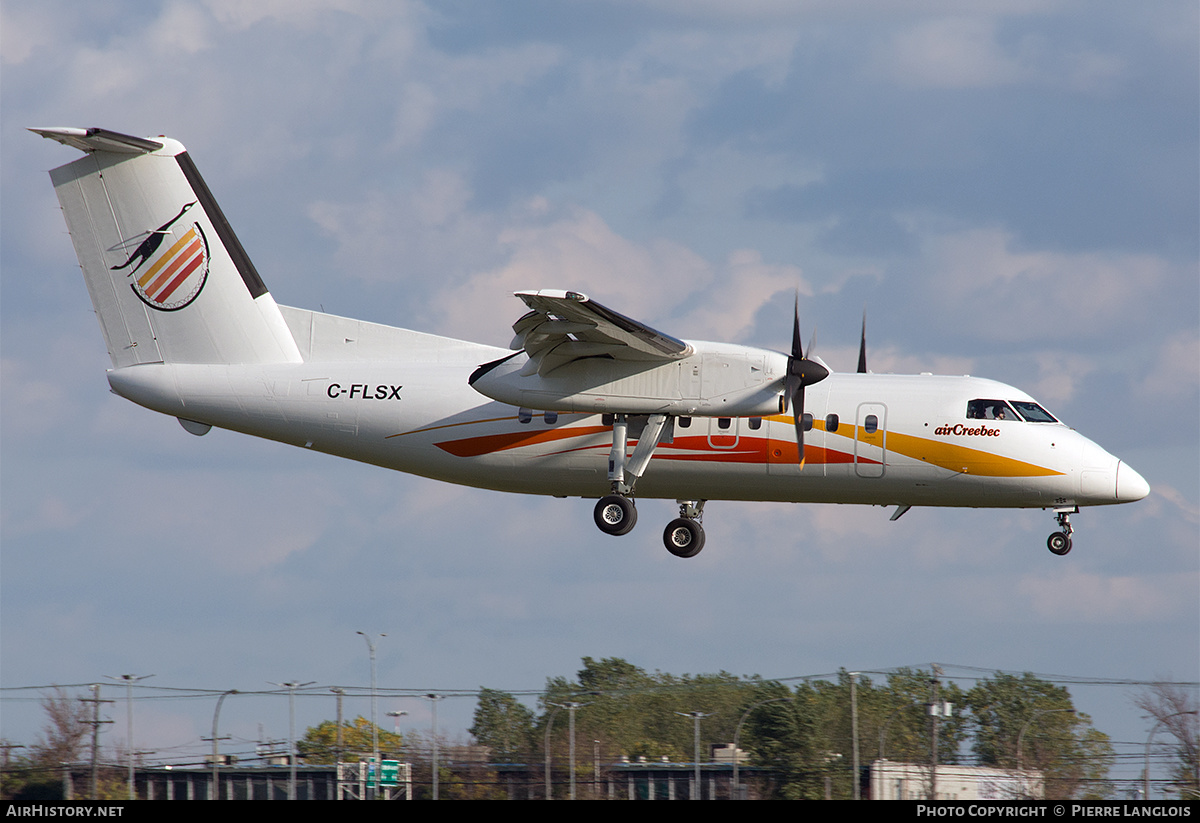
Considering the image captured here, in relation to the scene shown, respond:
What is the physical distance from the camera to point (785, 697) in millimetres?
16156

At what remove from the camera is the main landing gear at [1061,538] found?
22078 mm

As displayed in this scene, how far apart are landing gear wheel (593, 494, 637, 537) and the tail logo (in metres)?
8.52

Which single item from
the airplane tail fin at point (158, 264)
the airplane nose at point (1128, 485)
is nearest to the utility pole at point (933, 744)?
the airplane nose at point (1128, 485)

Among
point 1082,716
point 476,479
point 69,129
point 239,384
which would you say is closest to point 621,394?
point 476,479

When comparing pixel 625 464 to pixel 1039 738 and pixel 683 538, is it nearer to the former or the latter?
pixel 683 538

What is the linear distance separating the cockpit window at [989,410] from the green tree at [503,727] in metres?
9.94

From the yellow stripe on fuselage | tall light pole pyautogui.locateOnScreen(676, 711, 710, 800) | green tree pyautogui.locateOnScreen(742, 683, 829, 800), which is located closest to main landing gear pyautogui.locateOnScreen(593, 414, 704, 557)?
the yellow stripe on fuselage

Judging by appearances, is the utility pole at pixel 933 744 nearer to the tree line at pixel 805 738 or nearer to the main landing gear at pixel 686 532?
the tree line at pixel 805 738

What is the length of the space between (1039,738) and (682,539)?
379 inches

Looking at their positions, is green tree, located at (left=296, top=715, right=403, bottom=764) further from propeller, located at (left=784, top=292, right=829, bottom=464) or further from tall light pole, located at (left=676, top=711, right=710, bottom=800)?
propeller, located at (left=784, top=292, right=829, bottom=464)

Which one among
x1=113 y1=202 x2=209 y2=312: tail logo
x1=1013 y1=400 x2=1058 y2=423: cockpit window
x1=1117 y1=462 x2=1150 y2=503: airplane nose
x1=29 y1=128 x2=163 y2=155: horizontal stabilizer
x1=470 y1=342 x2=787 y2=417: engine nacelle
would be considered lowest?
x1=1117 y1=462 x2=1150 y2=503: airplane nose

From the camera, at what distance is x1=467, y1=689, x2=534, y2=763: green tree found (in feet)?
47.7

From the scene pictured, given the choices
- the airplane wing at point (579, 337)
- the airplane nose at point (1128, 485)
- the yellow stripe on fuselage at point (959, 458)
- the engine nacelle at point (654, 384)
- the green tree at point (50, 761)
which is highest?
the airplane wing at point (579, 337)

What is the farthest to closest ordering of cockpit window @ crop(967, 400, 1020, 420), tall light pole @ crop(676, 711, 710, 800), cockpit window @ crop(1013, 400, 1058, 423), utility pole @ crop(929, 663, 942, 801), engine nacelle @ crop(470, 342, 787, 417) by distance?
cockpit window @ crop(1013, 400, 1058, 423) < cockpit window @ crop(967, 400, 1020, 420) < engine nacelle @ crop(470, 342, 787, 417) < tall light pole @ crop(676, 711, 710, 800) < utility pole @ crop(929, 663, 942, 801)
